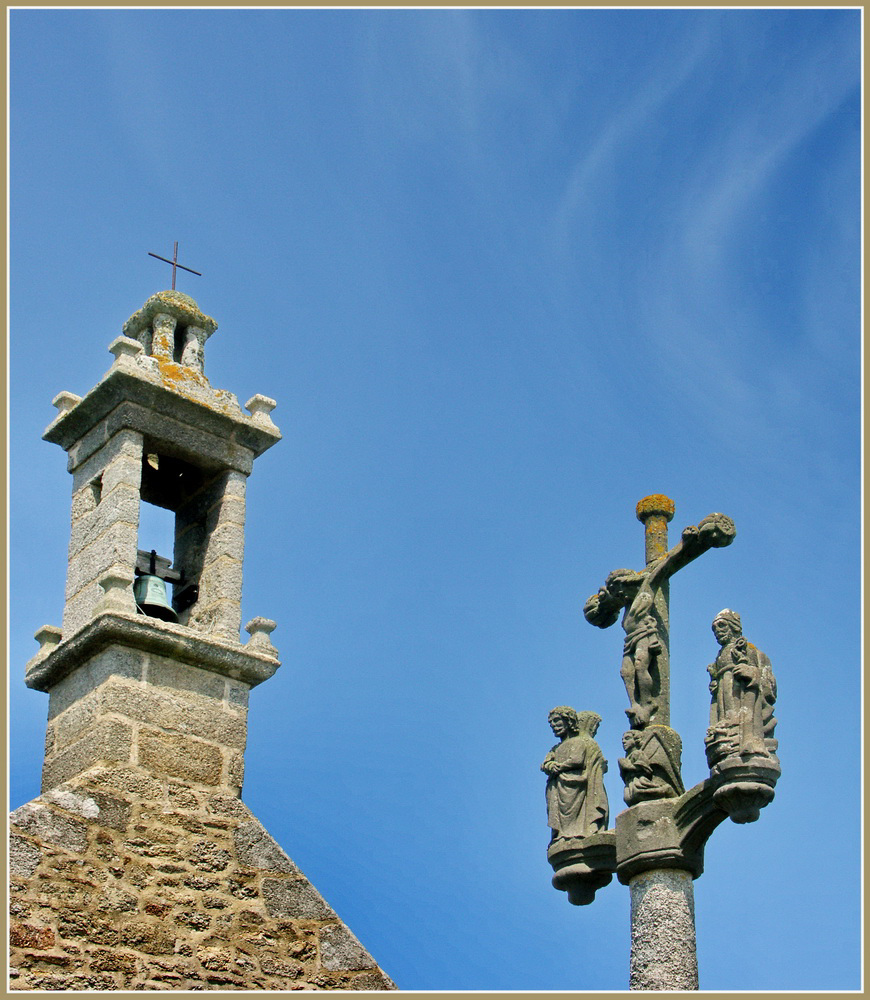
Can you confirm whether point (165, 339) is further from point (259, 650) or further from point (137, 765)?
point (137, 765)

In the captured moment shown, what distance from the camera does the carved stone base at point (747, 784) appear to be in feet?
27.0

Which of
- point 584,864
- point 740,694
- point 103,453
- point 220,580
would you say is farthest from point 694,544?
point 103,453

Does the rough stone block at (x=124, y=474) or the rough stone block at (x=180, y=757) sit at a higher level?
the rough stone block at (x=124, y=474)

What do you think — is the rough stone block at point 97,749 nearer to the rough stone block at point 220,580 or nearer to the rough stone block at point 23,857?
the rough stone block at point 23,857

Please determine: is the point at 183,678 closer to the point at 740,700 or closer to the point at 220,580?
the point at 220,580

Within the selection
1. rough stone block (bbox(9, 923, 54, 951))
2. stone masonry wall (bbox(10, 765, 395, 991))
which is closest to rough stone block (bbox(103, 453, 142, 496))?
stone masonry wall (bbox(10, 765, 395, 991))

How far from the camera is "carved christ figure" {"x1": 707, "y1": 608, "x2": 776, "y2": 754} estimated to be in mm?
8375

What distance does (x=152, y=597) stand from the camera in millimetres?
12047

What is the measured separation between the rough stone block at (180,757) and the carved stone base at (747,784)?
12.8 ft

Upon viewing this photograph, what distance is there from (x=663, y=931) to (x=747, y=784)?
75 centimetres

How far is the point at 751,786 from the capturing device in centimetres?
823

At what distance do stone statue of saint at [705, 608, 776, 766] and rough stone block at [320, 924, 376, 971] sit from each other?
3226 mm

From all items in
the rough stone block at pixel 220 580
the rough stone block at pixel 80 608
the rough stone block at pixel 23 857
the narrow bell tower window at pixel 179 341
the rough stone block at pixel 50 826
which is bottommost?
the rough stone block at pixel 23 857

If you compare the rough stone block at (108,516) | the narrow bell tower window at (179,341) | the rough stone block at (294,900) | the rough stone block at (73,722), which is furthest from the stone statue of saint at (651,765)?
the narrow bell tower window at (179,341)
